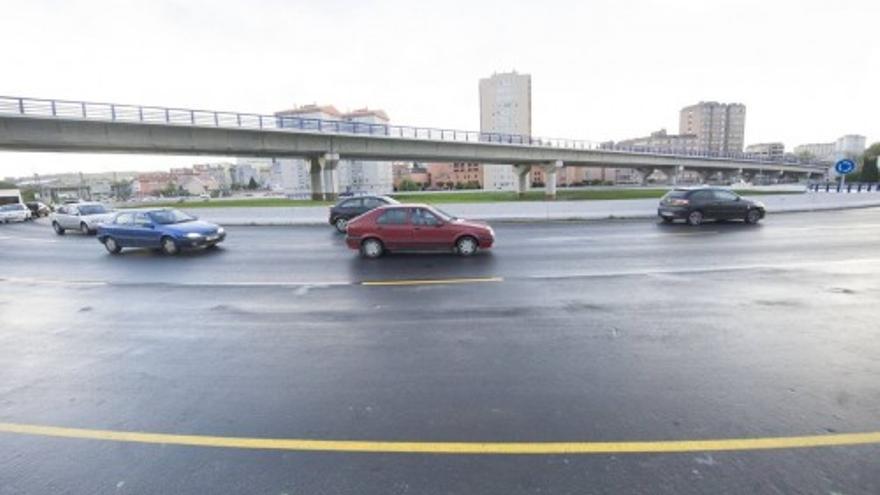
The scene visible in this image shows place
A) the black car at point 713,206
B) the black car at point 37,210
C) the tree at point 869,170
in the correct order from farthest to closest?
1. the tree at point 869,170
2. the black car at point 37,210
3. the black car at point 713,206

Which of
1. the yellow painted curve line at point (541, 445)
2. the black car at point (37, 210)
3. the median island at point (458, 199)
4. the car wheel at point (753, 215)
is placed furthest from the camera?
the black car at point (37, 210)

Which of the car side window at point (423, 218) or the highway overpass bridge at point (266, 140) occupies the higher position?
the highway overpass bridge at point (266, 140)

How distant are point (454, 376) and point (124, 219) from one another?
15562 millimetres

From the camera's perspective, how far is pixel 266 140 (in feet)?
116

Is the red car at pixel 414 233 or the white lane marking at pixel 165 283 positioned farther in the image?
the red car at pixel 414 233

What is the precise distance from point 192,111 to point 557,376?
34.4 m

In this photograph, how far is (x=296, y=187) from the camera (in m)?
122

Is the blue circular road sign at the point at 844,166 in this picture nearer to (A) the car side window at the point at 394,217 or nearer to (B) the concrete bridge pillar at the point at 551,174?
(A) the car side window at the point at 394,217

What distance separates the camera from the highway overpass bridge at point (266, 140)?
85.3ft

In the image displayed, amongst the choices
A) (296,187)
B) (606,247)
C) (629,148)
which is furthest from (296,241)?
(296,187)

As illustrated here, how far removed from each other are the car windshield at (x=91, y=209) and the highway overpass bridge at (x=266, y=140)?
665 cm

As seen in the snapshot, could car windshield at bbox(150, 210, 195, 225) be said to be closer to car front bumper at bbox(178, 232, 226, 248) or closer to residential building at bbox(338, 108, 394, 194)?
car front bumper at bbox(178, 232, 226, 248)

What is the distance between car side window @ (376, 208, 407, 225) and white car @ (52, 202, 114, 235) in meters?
18.4

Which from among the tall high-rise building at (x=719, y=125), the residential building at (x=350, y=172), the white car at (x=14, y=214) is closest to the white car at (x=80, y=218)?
the white car at (x=14, y=214)
